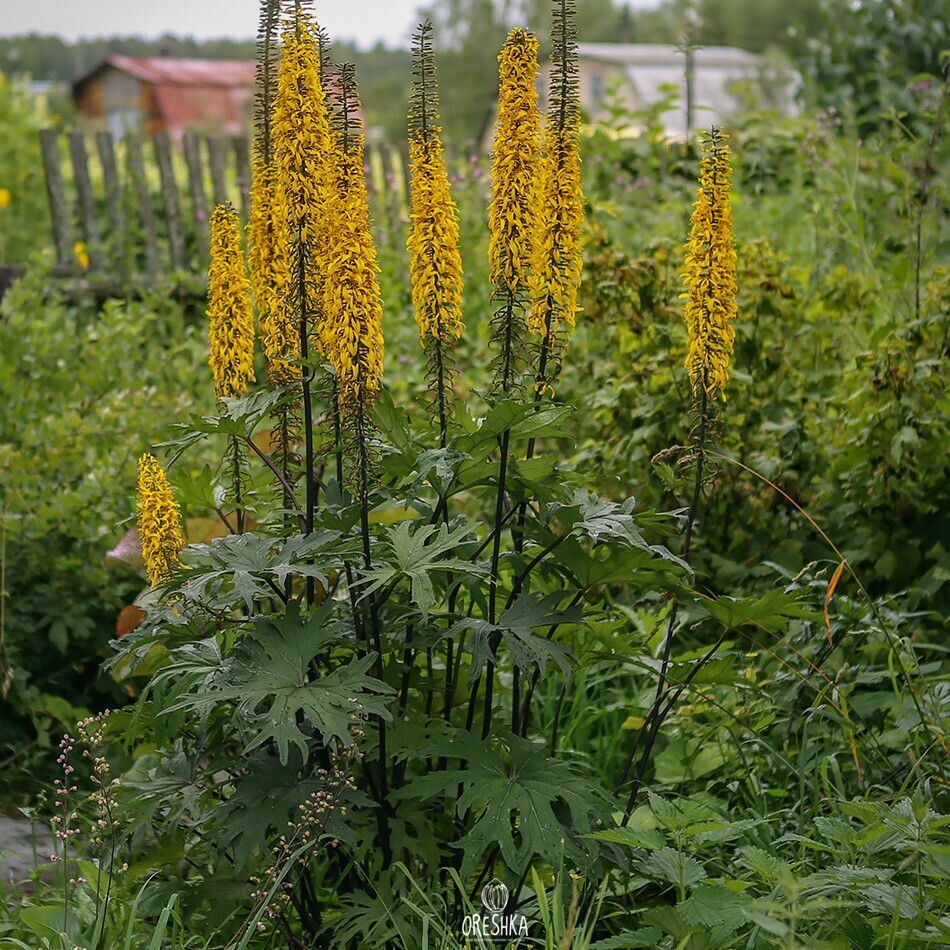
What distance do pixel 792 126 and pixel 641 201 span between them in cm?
120

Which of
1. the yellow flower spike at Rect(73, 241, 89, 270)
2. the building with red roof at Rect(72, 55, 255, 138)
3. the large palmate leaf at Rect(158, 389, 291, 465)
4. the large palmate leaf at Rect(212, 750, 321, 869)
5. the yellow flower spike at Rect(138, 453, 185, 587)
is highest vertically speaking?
the building with red roof at Rect(72, 55, 255, 138)

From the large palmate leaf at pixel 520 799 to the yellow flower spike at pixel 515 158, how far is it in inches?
38.8

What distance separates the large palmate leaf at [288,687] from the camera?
220cm

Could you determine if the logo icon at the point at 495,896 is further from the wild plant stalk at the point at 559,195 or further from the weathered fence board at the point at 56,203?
the weathered fence board at the point at 56,203

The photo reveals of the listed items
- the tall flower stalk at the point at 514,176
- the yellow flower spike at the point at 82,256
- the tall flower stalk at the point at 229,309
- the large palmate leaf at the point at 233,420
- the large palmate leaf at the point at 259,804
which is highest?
the tall flower stalk at the point at 514,176

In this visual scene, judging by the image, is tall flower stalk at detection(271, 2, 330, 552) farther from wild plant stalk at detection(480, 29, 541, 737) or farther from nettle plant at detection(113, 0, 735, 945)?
wild plant stalk at detection(480, 29, 541, 737)

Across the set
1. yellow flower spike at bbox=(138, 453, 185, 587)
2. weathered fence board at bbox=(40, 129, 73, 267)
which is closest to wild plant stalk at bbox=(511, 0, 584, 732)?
yellow flower spike at bbox=(138, 453, 185, 587)

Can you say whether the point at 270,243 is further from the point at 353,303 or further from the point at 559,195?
the point at 559,195

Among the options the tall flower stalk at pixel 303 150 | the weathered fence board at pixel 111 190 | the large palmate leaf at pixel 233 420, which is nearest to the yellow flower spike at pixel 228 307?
the large palmate leaf at pixel 233 420

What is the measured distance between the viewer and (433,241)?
249 centimetres

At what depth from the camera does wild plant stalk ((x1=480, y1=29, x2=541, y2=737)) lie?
96.6 inches

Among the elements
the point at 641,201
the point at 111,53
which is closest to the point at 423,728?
the point at 641,201

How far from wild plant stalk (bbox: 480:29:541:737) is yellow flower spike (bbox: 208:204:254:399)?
2.00 ft

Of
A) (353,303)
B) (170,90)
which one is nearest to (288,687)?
(353,303)
